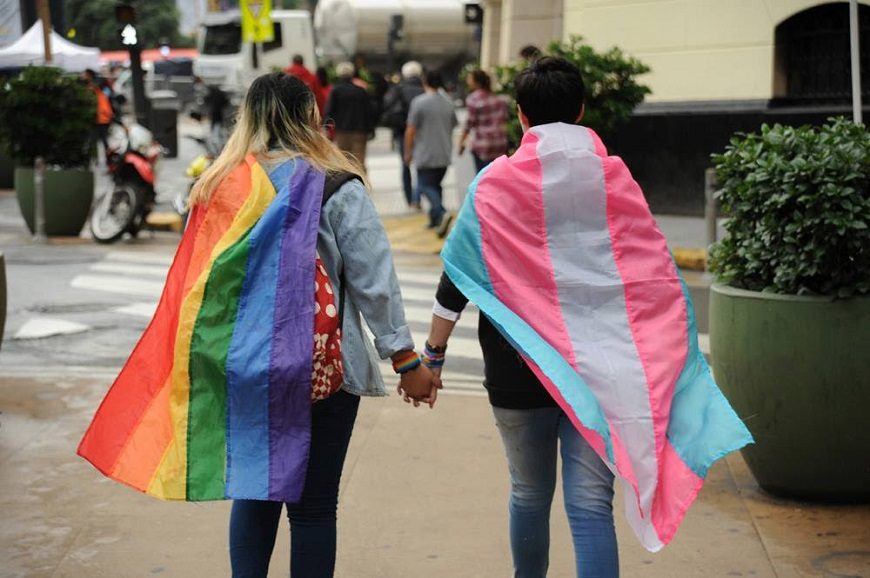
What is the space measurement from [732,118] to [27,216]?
25.7 ft

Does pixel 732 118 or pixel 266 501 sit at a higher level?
pixel 732 118

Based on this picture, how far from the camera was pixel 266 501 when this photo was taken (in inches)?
156

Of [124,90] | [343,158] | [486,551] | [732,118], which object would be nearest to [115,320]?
[486,551]

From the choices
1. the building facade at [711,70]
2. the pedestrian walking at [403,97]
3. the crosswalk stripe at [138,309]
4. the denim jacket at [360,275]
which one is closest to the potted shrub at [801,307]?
the denim jacket at [360,275]

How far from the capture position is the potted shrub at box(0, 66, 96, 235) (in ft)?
52.0

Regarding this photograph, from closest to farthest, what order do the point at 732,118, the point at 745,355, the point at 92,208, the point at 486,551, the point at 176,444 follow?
1. the point at 176,444
2. the point at 486,551
3. the point at 745,355
4. the point at 732,118
5. the point at 92,208

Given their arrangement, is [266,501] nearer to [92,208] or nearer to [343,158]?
[343,158]

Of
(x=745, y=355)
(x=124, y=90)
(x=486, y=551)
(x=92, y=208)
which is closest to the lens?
(x=486, y=551)

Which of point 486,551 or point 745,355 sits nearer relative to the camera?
point 486,551

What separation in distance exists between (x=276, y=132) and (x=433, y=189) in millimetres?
12262

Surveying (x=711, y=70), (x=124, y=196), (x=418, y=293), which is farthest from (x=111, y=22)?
(x=418, y=293)

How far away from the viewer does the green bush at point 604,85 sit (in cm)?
1384

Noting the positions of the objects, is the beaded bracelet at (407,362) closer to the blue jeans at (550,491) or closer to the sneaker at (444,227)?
the blue jeans at (550,491)

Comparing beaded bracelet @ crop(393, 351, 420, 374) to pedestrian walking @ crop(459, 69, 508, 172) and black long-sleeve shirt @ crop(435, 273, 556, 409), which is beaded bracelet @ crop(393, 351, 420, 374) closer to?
black long-sleeve shirt @ crop(435, 273, 556, 409)
